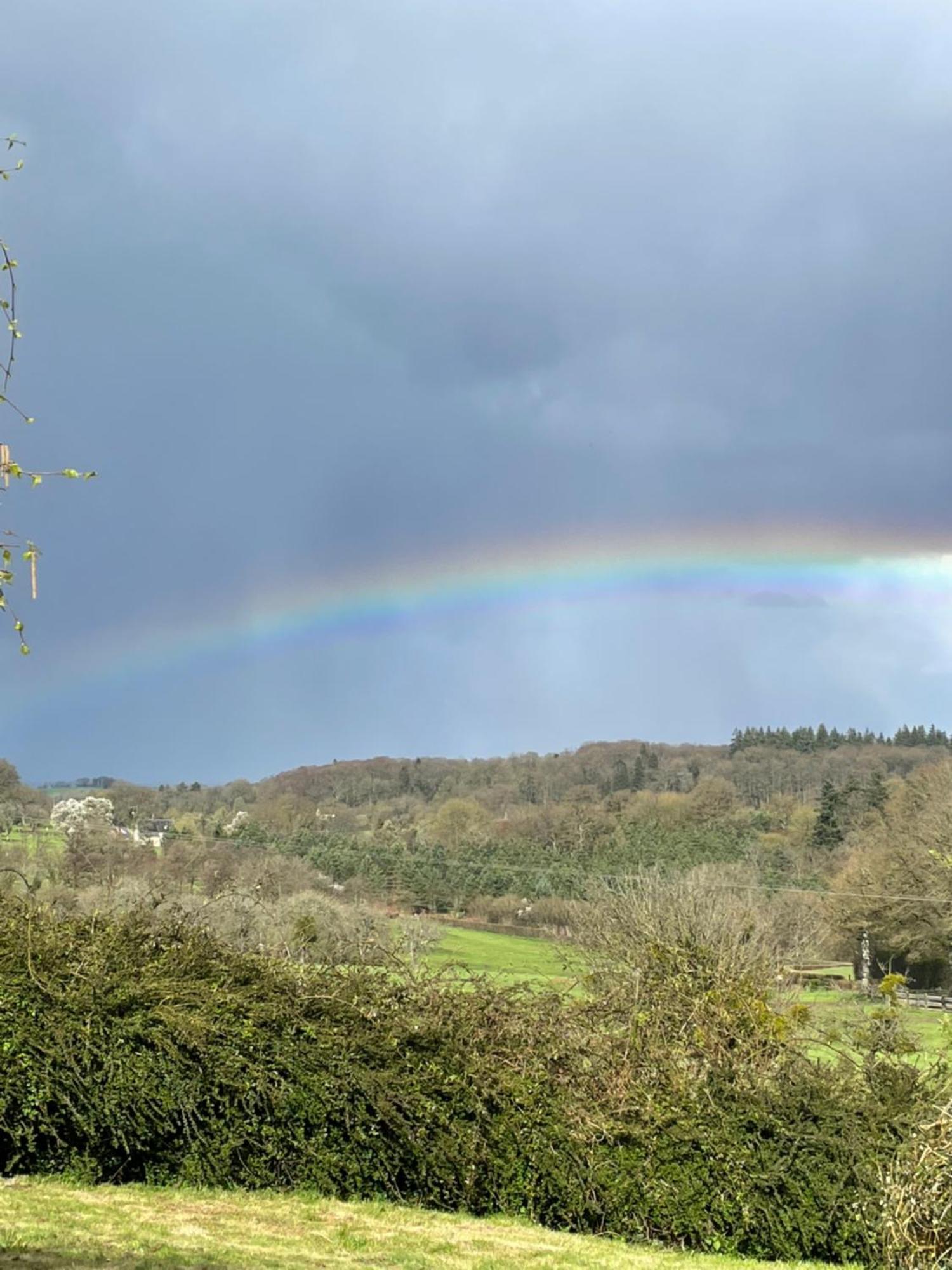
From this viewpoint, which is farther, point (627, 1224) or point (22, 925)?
point (22, 925)

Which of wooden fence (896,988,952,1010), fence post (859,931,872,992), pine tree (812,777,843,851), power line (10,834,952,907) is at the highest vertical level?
pine tree (812,777,843,851)

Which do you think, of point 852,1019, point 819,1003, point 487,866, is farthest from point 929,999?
point 852,1019

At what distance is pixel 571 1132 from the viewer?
36.1 ft

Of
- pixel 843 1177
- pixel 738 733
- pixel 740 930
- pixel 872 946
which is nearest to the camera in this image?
pixel 843 1177

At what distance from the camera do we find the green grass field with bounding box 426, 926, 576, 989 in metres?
15.8

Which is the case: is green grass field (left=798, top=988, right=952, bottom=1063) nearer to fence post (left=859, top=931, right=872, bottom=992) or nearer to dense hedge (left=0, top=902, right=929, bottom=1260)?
dense hedge (left=0, top=902, right=929, bottom=1260)

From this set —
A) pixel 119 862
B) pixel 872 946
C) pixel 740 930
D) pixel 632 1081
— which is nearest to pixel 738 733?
pixel 872 946

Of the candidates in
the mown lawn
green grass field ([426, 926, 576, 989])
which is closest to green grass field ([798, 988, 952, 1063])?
green grass field ([426, 926, 576, 989])

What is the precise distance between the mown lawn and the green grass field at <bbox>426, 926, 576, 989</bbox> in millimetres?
3772

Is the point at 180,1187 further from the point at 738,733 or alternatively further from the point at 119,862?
the point at 738,733

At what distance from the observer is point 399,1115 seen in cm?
1092

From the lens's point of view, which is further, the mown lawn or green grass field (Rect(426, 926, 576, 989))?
green grass field (Rect(426, 926, 576, 989))

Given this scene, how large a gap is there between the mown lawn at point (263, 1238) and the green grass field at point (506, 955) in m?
3.77

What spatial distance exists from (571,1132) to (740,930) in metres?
9.44
